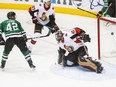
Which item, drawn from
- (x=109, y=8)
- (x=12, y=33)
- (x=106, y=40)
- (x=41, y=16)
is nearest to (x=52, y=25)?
(x=41, y=16)

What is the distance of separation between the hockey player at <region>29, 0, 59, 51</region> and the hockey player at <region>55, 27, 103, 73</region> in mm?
819

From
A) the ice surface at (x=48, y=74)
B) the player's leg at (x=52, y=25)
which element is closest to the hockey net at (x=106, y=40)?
the ice surface at (x=48, y=74)

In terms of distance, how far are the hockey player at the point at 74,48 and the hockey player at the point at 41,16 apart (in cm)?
82

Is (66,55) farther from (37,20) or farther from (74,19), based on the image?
(74,19)

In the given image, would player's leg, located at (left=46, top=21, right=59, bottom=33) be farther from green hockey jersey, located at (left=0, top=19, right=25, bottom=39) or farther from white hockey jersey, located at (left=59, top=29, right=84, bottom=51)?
green hockey jersey, located at (left=0, top=19, right=25, bottom=39)

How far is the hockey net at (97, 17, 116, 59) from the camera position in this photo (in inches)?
199

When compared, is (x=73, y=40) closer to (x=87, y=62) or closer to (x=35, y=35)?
(x=87, y=62)

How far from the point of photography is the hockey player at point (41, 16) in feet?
17.2

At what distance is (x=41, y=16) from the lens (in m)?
5.32

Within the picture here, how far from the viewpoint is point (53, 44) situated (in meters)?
5.86

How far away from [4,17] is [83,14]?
5.71 ft

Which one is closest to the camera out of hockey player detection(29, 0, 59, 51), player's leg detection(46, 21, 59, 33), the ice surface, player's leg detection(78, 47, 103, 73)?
the ice surface

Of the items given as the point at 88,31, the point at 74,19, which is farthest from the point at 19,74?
the point at 74,19

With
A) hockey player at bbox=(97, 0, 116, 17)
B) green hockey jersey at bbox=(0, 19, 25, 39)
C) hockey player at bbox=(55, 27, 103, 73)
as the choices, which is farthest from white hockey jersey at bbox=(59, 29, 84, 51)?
hockey player at bbox=(97, 0, 116, 17)
